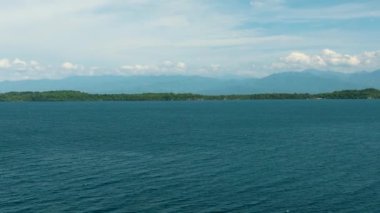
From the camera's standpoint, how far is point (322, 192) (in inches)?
2136

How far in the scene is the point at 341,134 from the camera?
112m

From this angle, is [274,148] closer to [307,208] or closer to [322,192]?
[322,192]

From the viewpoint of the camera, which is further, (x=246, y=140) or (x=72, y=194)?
(x=246, y=140)

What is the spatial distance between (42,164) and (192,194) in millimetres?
27534

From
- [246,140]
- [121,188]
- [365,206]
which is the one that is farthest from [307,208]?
[246,140]

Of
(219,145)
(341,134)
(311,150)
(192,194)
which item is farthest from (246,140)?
(192,194)

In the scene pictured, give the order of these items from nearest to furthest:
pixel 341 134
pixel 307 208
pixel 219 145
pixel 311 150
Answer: pixel 307 208, pixel 311 150, pixel 219 145, pixel 341 134

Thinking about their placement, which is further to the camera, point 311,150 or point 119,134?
point 119,134

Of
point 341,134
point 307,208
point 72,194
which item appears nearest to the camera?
point 307,208

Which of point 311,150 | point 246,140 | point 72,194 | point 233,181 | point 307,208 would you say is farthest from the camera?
point 246,140

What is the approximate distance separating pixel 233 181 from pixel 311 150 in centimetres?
3154

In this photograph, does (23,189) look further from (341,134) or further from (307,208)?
(341,134)

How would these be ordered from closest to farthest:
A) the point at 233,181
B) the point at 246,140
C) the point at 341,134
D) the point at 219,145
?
the point at 233,181, the point at 219,145, the point at 246,140, the point at 341,134

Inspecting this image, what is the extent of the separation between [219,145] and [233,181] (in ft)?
109
